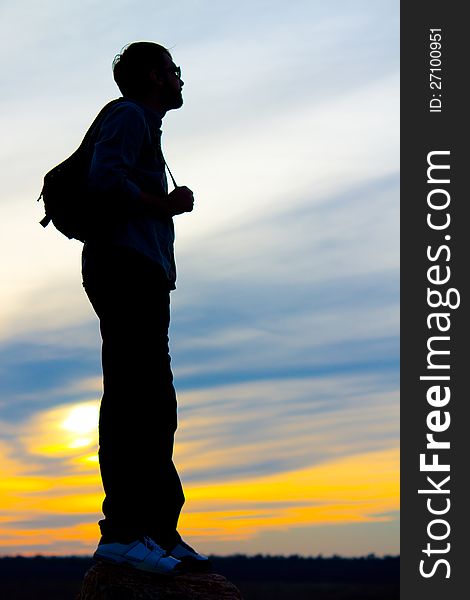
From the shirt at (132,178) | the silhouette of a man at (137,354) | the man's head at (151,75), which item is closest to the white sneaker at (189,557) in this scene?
the silhouette of a man at (137,354)

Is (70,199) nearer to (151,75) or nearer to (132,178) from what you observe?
(132,178)

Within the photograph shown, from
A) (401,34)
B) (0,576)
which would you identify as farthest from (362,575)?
(401,34)

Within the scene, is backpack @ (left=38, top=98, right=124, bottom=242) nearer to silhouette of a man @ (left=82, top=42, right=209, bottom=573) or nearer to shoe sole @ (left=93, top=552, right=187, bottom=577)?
silhouette of a man @ (left=82, top=42, right=209, bottom=573)

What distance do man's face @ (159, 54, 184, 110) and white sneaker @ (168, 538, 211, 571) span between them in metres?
3.08

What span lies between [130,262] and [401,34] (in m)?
8.57

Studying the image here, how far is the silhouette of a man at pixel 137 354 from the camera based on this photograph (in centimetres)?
687

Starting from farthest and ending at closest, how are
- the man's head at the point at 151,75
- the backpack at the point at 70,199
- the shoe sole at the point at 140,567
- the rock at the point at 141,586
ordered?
the man's head at the point at 151,75
the rock at the point at 141,586
the shoe sole at the point at 140,567
the backpack at the point at 70,199

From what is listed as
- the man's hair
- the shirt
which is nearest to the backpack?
the shirt

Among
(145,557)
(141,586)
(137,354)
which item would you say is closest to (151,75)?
(137,354)

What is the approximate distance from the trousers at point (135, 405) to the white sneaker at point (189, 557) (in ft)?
0.32

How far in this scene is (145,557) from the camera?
22.6 ft

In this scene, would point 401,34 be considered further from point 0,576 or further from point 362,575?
point 362,575

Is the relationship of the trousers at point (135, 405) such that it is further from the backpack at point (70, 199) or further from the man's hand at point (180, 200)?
the man's hand at point (180, 200)

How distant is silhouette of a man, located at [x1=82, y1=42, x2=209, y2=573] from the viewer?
22.5 ft
